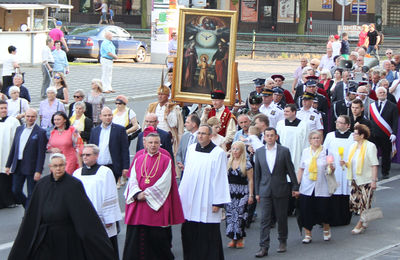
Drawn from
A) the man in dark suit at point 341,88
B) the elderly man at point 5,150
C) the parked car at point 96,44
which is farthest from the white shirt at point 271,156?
the parked car at point 96,44

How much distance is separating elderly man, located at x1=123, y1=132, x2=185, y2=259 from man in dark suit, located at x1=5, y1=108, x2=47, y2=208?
2989 mm

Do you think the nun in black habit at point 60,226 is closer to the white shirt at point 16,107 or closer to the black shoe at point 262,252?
the black shoe at point 262,252

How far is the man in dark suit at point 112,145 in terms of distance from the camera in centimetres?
1288

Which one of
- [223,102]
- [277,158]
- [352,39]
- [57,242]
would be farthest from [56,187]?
[352,39]

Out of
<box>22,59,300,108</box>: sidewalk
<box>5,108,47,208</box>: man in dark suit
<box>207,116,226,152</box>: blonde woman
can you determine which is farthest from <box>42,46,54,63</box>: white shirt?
<box>207,116,226,152</box>: blonde woman

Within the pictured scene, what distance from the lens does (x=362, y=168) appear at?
12297mm

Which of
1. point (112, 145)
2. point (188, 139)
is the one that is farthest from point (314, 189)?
point (112, 145)

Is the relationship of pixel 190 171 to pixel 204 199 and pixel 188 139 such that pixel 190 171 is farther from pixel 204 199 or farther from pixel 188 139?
pixel 188 139

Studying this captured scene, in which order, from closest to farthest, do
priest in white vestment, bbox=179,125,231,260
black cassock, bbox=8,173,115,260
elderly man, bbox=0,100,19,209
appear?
1. black cassock, bbox=8,173,115,260
2. priest in white vestment, bbox=179,125,231,260
3. elderly man, bbox=0,100,19,209

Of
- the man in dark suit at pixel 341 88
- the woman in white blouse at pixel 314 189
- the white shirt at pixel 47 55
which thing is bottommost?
the woman in white blouse at pixel 314 189

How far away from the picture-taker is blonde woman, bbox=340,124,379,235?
12305 millimetres

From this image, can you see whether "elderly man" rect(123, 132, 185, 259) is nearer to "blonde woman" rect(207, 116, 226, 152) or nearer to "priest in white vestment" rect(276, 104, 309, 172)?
"blonde woman" rect(207, 116, 226, 152)

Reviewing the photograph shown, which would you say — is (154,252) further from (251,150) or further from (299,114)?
(299,114)

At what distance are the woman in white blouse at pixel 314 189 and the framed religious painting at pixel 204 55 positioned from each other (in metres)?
3.39
